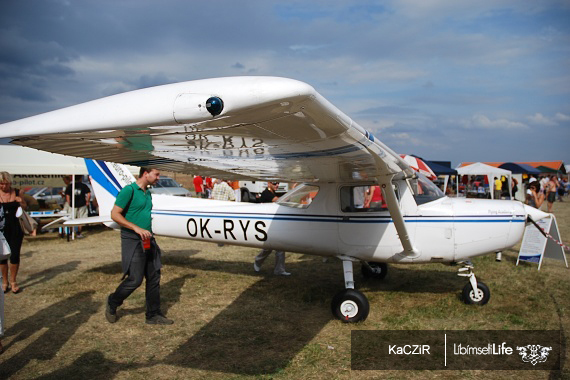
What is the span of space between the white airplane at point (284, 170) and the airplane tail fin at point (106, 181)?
0.02m

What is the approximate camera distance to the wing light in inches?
61.6

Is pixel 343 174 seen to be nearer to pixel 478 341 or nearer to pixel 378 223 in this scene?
pixel 378 223

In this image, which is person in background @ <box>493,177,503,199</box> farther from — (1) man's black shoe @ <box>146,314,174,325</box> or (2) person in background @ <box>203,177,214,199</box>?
(1) man's black shoe @ <box>146,314,174,325</box>

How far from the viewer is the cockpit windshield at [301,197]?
5660 mm

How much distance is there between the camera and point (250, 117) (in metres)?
1.77

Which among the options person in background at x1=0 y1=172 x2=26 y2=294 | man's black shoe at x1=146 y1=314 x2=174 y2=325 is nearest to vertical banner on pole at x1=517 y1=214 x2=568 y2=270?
man's black shoe at x1=146 y1=314 x2=174 y2=325

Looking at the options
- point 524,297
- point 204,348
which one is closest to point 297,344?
point 204,348

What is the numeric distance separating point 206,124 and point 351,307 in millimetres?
3698

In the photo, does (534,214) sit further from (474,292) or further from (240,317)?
(240,317)

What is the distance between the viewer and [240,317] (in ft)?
16.2

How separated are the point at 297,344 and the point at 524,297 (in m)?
3.65

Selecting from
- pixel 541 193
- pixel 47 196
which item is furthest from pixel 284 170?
pixel 47 196

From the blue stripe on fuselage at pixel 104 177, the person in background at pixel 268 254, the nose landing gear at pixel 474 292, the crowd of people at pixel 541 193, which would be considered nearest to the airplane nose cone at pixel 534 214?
the nose landing gear at pixel 474 292
